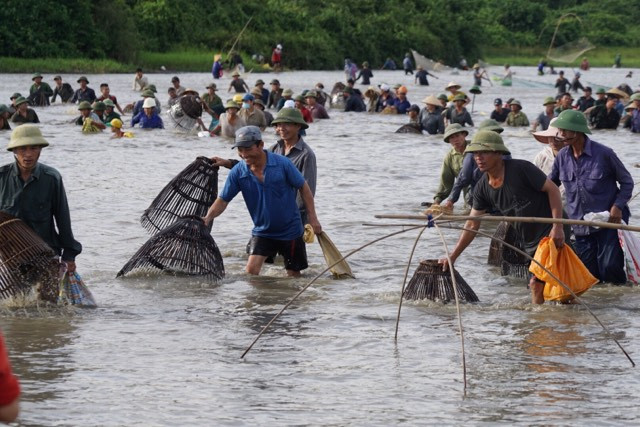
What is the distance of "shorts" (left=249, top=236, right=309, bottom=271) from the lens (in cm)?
952

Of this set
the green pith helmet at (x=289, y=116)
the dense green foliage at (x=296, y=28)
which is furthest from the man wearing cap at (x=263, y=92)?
the dense green foliage at (x=296, y=28)

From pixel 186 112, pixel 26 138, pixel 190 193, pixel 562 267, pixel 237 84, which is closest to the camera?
pixel 26 138

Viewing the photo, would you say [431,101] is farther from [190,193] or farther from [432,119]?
[190,193]

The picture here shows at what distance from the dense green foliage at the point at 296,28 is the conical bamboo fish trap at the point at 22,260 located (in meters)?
46.5

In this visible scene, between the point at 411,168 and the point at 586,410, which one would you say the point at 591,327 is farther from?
the point at 411,168

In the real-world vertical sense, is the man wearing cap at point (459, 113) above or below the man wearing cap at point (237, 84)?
above

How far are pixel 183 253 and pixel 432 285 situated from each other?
2.15 meters

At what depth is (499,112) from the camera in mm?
27266

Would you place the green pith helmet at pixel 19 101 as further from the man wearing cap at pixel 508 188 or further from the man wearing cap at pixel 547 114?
the man wearing cap at pixel 508 188

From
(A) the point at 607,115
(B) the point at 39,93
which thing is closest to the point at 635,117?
(A) the point at 607,115

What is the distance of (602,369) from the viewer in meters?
7.32

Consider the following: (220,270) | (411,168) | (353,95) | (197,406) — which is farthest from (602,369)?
(353,95)

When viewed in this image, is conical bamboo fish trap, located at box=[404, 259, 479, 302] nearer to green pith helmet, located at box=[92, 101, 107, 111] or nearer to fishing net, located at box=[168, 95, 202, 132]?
fishing net, located at box=[168, 95, 202, 132]

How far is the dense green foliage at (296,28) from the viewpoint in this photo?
2196 inches
